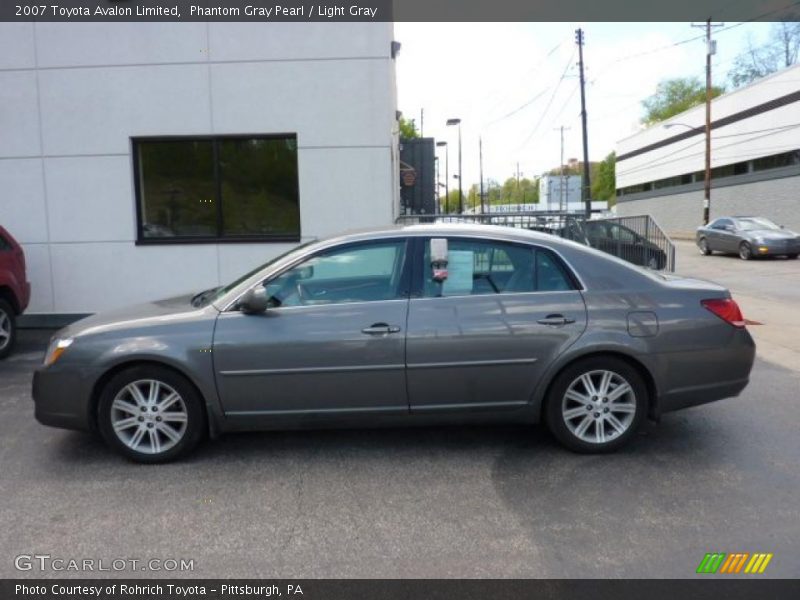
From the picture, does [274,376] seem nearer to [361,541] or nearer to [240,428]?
[240,428]

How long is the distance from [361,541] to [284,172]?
6.91 m

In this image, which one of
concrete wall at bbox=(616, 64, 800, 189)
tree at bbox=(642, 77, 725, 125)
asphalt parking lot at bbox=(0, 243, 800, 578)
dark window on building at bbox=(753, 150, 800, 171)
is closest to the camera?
asphalt parking lot at bbox=(0, 243, 800, 578)

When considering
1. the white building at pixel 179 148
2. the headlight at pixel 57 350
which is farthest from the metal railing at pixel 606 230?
the headlight at pixel 57 350

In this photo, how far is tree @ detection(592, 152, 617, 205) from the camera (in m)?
103

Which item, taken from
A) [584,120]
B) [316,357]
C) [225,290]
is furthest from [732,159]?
[316,357]

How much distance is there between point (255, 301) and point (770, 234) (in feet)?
72.8

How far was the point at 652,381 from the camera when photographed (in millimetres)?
4430

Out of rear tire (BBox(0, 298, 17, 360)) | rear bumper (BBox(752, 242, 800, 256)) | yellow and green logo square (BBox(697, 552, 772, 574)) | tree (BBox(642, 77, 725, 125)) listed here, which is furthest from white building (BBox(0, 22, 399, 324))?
tree (BBox(642, 77, 725, 125))

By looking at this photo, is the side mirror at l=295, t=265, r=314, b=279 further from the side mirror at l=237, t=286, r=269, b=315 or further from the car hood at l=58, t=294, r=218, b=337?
the car hood at l=58, t=294, r=218, b=337

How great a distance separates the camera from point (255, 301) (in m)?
4.24

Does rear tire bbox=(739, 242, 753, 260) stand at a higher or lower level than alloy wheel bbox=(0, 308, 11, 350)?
higher

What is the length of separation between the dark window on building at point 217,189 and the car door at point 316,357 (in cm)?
523

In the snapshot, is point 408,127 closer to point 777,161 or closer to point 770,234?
point 777,161

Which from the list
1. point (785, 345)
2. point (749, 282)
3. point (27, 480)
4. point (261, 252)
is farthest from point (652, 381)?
point (749, 282)
